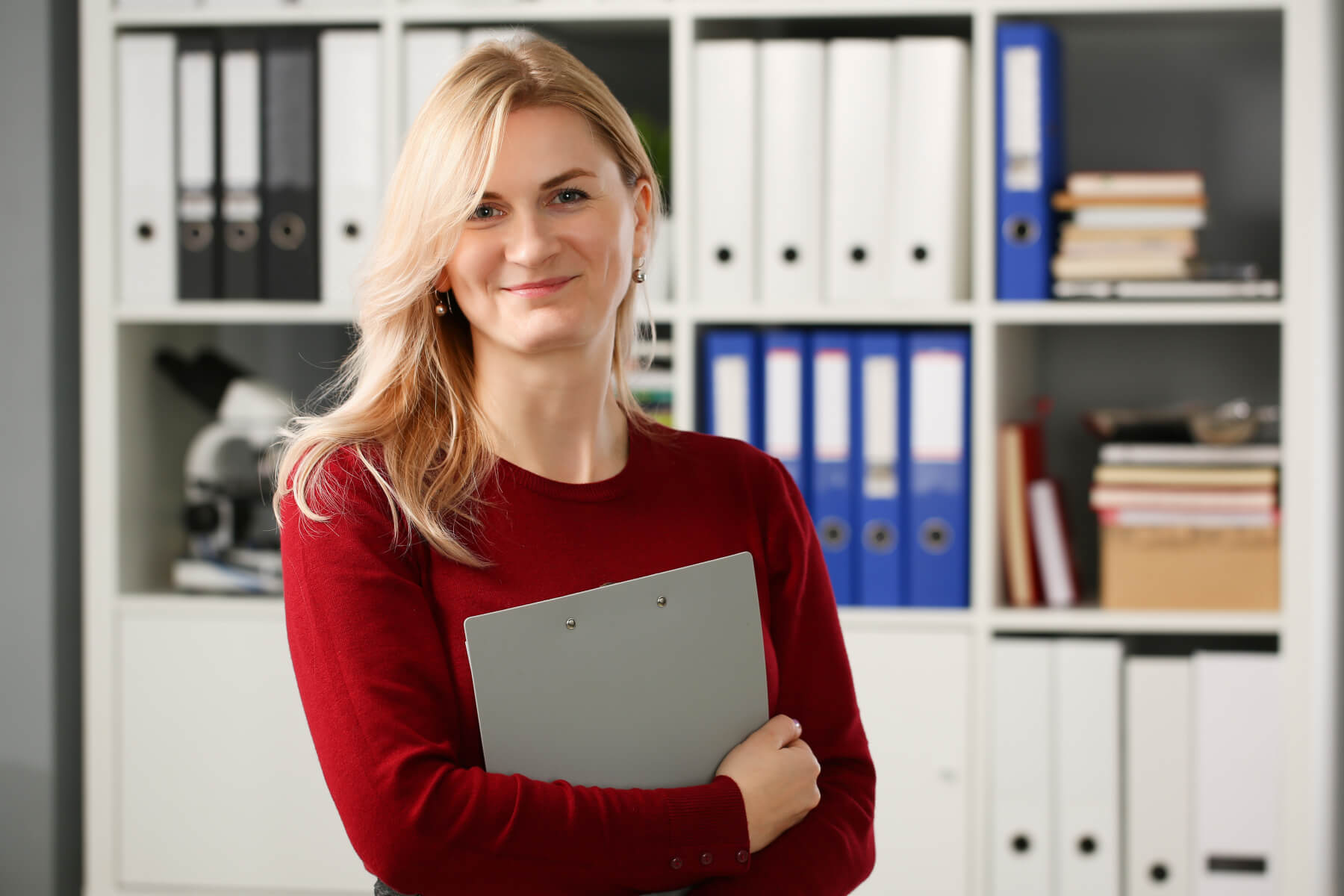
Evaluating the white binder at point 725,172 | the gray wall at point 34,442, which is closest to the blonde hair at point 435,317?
the white binder at point 725,172

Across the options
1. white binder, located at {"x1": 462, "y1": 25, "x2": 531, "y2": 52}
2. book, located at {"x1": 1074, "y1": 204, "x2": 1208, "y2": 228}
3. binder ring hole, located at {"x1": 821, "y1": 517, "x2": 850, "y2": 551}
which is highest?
white binder, located at {"x1": 462, "y1": 25, "x2": 531, "y2": 52}

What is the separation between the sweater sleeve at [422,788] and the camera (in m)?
0.87

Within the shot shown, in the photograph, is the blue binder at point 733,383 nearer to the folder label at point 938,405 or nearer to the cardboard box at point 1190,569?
the folder label at point 938,405

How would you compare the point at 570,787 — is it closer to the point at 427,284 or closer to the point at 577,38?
the point at 427,284

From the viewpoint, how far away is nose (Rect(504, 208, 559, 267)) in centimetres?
96

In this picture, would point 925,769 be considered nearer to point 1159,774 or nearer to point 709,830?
point 1159,774

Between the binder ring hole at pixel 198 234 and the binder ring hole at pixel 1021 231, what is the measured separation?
1.37 metres

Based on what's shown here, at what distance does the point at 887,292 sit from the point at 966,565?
48 centimetres

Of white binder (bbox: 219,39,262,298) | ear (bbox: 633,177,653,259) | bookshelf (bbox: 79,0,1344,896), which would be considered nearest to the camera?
ear (bbox: 633,177,653,259)

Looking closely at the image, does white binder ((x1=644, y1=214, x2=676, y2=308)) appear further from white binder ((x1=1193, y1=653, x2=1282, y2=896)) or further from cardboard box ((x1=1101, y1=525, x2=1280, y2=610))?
white binder ((x1=1193, y1=653, x2=1282, y2=896))

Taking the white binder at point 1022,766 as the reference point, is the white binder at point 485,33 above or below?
above

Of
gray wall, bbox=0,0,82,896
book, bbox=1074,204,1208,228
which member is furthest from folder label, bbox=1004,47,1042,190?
gray wall, bbox=0,0,82,896

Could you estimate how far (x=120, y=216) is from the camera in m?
1.97

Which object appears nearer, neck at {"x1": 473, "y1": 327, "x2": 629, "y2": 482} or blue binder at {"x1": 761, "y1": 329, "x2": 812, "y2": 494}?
neck at {"x1": 473, "y1": 327, "x2": 629, "y2": 482}
